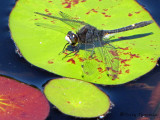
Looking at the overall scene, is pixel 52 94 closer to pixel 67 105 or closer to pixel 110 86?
pixel 67 105

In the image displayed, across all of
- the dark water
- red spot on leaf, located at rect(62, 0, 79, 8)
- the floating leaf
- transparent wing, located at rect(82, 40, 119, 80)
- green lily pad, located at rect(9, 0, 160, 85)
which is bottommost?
the dark water

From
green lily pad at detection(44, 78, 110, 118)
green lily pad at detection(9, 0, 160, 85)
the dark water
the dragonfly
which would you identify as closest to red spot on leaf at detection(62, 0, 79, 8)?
green lily pad at detection(9, 0, 160, 85)

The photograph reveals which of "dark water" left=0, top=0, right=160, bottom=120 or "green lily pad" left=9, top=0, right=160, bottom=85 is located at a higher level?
"green lily pad" left=9, top=0, right=160, bottom=85

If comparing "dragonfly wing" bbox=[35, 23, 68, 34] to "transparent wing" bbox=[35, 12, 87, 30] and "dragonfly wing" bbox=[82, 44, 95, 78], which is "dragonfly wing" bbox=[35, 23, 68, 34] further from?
"dragonfly wing" bbox=[82, 44, 95, 78]

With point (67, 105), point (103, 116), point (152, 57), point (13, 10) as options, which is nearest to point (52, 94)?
point (67, 105)

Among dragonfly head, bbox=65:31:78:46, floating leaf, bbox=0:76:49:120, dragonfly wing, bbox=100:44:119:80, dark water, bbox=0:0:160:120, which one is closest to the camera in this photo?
floating leaf, bbox=0:76:49:120

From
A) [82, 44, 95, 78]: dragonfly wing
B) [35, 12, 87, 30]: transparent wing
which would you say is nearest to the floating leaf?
[82, 44, 95, 78]: dragonfly wing

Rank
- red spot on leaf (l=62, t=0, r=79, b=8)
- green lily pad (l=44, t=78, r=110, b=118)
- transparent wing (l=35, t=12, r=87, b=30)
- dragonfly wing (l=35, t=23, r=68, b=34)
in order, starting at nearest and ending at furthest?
green lily pad (l=44, t=78, r=110, b=118)
dragonfly wing (l=35, t=23, r=68, b=34)
transparent wing (l=35, t=12, r=87, b=30)
red spot on leaf (l=62, t=0, r=79, b=8)

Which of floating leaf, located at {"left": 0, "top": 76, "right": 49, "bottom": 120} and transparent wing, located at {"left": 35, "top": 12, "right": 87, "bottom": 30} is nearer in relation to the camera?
floating leaf, located at {"left": 0, "top": 76, "right": 49, "bottom": 120}
